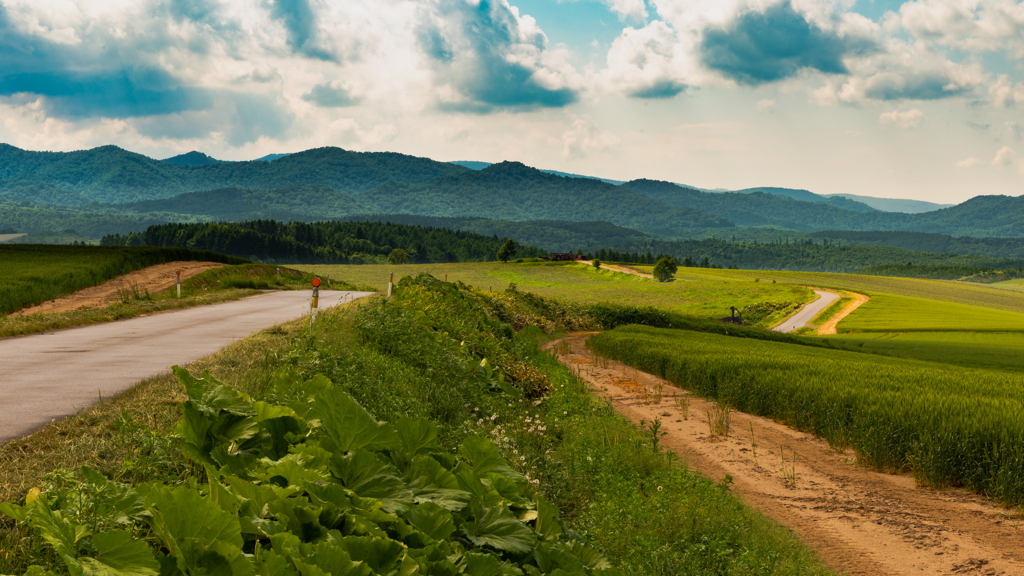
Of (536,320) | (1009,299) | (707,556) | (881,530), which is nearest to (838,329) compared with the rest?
(536,320)

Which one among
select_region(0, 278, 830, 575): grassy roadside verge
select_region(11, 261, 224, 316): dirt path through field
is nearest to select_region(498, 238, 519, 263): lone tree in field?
select_region(11, 261, 224, 316): dirt path through field

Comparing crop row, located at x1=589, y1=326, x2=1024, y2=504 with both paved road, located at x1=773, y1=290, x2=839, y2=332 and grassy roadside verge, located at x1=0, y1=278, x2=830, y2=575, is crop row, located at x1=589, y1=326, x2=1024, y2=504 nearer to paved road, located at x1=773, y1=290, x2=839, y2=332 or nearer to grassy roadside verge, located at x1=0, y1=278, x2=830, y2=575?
grassy roadside verge, located at x1=0, y1=278, x2=830, y2=575

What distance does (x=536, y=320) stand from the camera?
34.6 metres

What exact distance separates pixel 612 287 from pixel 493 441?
79916 mm

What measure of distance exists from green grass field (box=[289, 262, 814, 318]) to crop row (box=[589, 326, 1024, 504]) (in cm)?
3985

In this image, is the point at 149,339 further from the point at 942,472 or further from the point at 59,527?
the point at 942,472

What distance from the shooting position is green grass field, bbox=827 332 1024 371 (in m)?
33.5

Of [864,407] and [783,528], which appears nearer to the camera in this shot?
[783,528]

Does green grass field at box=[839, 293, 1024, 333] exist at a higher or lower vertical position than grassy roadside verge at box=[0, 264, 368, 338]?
lower

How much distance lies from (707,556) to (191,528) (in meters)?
5.92

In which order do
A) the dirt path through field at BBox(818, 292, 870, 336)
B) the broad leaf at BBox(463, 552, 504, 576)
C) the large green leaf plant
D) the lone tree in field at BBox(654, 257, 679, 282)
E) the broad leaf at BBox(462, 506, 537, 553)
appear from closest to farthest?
the large green leaf plant, the broad leaf at BBox(463, 552, 504, 576), the broad leaf at BBox(462, 506, 537, 553), the dirt path through field at BBox(818, 292, 870, 336), the lone tree in field at BBox(654, 257, 679, 282)

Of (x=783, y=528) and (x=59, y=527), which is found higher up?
(x=59, y=527)

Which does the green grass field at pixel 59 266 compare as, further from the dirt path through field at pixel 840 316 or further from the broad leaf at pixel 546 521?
the dirt path through field at pixel 840 316

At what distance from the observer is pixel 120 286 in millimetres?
28375
